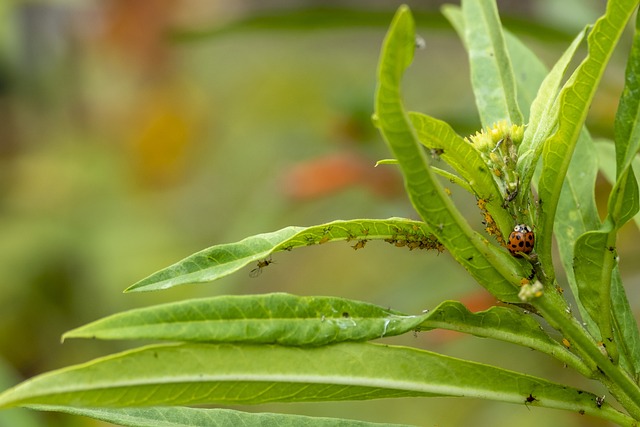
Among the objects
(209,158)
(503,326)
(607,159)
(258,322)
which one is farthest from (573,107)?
(209,158)

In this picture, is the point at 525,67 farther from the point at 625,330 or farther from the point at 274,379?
the point at 274,379

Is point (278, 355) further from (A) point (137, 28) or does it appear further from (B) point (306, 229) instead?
(A) point (137, 28)

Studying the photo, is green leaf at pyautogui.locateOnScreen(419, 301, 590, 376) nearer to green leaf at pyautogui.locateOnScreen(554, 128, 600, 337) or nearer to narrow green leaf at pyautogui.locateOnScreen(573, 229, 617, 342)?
narrow green leaf at pyautogui.locateOnScreen(573, 229, 617, 342)

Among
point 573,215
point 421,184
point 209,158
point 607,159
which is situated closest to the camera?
point 421,184

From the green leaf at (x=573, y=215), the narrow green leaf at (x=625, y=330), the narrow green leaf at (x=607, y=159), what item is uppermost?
the narrow green leaf at (x=607, y=159)

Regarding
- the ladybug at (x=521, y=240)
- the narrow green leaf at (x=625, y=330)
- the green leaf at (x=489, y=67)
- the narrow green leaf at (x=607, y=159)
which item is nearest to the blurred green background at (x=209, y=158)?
the narrow green leaf at (x=607, y=159)

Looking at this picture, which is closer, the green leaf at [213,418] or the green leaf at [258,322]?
the green leaf at [258,322]

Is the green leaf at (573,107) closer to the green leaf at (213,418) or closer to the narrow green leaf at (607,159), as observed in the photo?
the green leaf at (213,418)

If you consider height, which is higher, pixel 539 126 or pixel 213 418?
pixel 539 126
